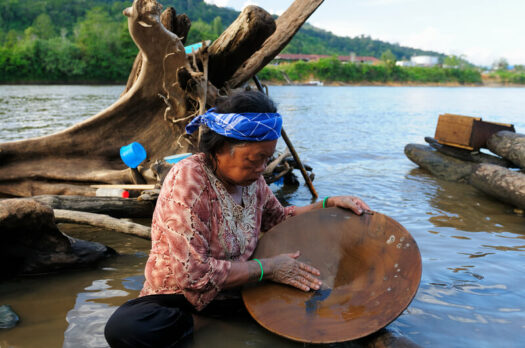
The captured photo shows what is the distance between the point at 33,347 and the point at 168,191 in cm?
94

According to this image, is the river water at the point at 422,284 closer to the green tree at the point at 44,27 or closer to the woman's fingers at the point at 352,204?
the woman's fingers at the point at 352,204

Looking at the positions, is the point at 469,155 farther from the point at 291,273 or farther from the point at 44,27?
the point at 44,27

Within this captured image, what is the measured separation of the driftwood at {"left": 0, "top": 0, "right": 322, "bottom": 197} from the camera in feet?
12.7

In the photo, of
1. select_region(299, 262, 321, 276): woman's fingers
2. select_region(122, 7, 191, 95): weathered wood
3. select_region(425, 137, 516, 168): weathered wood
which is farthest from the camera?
select_region(425, 137, 516, 168): weathered wood

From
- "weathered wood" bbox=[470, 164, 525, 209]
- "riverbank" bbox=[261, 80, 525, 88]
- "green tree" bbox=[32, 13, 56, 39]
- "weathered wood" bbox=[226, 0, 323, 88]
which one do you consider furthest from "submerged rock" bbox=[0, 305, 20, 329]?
"green tree" bbox=[32, 13, 56, 39]

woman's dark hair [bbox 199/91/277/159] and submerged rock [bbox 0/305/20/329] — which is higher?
woman's dark hair [bbox 199/91/277/159]

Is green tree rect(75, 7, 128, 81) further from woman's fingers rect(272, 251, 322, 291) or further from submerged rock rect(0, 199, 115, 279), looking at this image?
woman's fingers rect(272, 251, 322, 291)

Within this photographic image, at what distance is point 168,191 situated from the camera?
5.64ft

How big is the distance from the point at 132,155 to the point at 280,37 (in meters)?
1.95

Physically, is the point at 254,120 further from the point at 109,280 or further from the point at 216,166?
the point at 109,280

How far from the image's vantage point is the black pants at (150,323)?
166cm

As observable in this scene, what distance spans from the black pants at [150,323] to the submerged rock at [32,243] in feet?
3.67

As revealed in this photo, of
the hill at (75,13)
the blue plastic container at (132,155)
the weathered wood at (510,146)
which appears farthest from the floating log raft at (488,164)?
the hill at (75,13)

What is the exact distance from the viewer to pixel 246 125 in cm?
171
